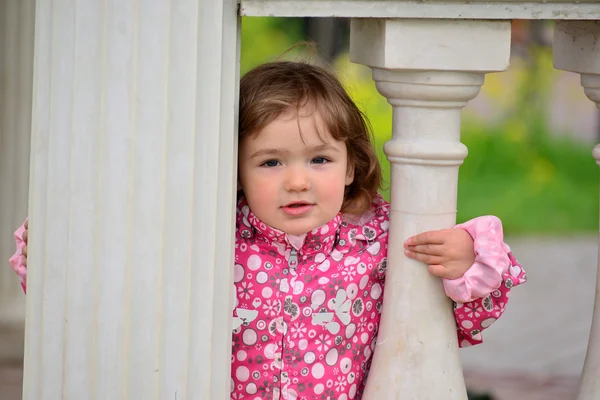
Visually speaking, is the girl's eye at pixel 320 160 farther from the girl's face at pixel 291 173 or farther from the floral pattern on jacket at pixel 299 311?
the floral pattern on jacket at pixel 299 311

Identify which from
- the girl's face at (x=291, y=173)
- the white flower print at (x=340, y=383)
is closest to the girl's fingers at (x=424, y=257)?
the girl's face at (x=291, y=173)

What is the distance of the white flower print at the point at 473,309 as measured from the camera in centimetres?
189

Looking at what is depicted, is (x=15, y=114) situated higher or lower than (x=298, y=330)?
higher

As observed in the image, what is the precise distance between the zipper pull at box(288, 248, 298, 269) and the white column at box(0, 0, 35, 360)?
1.83 m

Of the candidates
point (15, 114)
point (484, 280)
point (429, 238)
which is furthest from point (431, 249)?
point (15, 114)

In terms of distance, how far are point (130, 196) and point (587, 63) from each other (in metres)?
0.97

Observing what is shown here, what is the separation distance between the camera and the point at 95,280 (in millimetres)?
1636

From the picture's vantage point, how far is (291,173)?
196 centimetres

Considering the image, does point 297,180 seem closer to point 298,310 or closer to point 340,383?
point 298,310

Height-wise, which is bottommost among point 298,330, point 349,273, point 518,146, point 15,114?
point 298,330

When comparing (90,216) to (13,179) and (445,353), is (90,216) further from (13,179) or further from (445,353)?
(13,179)

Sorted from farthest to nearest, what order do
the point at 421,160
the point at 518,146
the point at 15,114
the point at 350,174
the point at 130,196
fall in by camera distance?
the point at 518,146 → the point at 15,114 → the point at 350,174 → the point at 421,160 → the point at 130,196

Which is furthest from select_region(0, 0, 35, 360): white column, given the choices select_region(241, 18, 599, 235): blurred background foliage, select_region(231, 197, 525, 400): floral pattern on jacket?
select_region(241, 18, 599, 235): blurred background foliage

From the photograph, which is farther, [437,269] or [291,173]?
[291,173]
